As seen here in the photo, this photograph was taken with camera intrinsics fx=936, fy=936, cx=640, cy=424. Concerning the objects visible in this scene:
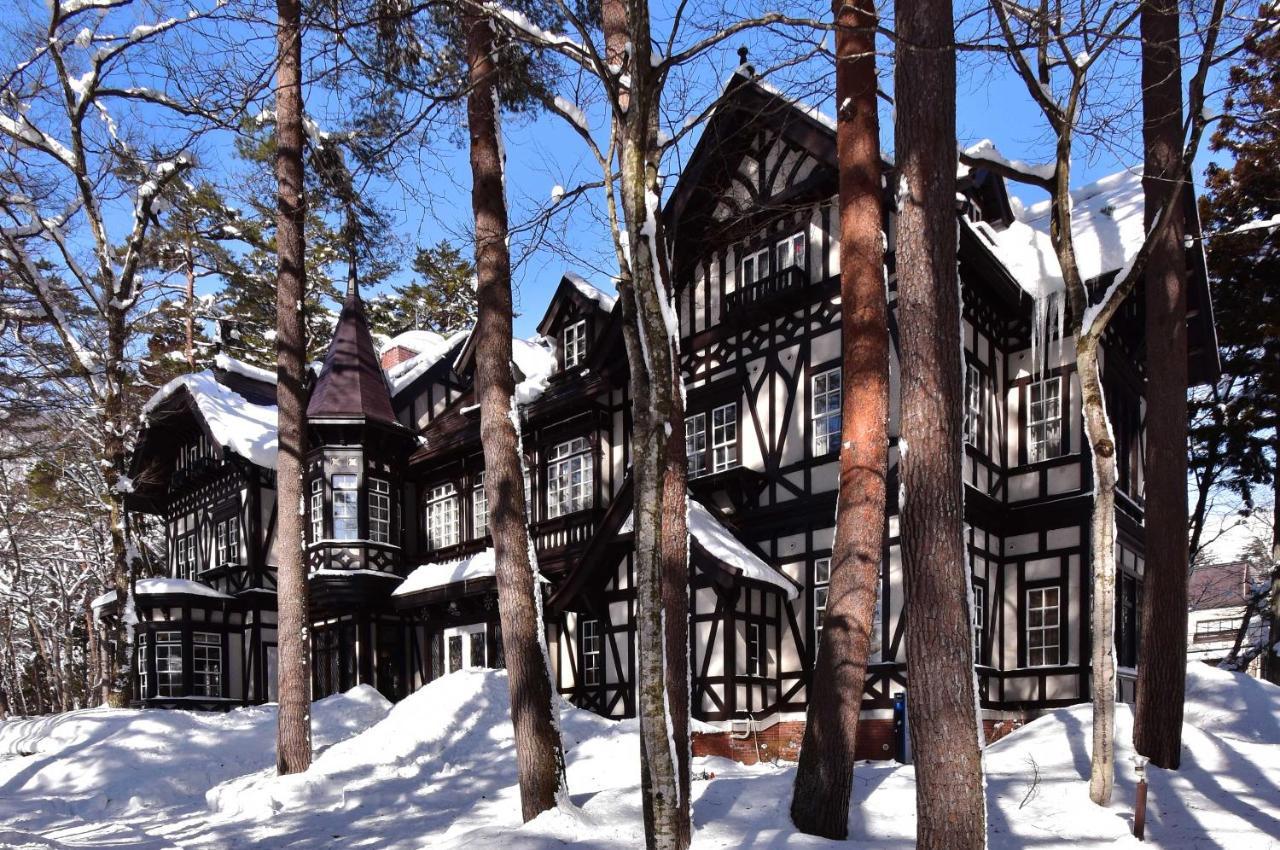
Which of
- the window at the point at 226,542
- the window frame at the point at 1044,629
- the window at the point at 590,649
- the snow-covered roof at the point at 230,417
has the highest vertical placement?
the snow-covered roof at the point at 230,417

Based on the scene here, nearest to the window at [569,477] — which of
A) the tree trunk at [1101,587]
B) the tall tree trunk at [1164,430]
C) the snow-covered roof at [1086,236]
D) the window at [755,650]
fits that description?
the window at [755,650]

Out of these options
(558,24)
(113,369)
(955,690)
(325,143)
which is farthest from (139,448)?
(955,690)

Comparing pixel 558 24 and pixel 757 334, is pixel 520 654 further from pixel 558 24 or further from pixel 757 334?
pixel 757 334

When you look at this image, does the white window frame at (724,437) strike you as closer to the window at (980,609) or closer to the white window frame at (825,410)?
the white window frame at (825,410)

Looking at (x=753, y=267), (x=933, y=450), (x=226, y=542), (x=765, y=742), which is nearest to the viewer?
(x=933, y=450)

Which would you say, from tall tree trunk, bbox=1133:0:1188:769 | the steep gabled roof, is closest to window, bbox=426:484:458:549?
the steep gabled roof

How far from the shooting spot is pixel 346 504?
72.3 ft

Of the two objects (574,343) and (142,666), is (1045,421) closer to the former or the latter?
(574,343)

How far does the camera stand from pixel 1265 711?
39.4 feet

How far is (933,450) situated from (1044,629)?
427 inches

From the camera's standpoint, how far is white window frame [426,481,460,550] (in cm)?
2250

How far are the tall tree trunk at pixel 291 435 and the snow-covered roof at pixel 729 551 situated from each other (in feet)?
15.5

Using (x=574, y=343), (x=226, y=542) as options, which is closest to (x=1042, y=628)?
(x=574, y=343)

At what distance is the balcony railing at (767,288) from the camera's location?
621 inches
